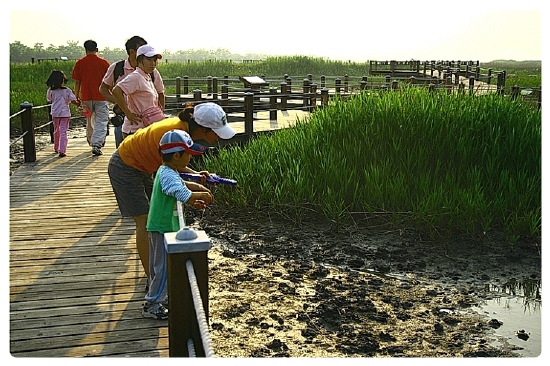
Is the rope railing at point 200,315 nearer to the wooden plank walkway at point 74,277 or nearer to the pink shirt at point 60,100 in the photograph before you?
the wooden plank walkway at point 74,277

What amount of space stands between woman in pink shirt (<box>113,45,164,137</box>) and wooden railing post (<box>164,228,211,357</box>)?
8.23 ft

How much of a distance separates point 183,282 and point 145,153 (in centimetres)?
133

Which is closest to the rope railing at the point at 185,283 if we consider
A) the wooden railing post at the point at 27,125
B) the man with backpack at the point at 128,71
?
the man with backpack at the point at 128,71

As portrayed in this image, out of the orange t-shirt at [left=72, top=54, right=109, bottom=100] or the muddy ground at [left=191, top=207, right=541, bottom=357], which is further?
the orange t-shirt at [left=72, top=54, right=109, bottom=100]

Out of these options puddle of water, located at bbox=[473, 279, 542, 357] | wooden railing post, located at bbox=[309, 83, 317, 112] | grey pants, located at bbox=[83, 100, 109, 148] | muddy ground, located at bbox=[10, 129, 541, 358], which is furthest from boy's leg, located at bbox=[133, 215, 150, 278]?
wooden railing post, located at bbox=[309, 83, 317, 112]

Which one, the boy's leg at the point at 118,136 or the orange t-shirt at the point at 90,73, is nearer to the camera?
the boy's leg at the point at 118,136

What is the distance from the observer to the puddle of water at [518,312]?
4.35 meters

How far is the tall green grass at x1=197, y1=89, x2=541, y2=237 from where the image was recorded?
6.35 m

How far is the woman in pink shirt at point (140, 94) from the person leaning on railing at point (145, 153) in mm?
1053

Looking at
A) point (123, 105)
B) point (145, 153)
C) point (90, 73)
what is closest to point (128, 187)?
point (145, 153)

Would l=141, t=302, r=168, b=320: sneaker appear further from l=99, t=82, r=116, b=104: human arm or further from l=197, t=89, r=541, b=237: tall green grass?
l=197, t=89, r=541, b=237: tall green grass

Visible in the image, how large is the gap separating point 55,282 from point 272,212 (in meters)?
2.87

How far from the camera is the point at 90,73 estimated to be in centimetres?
807
